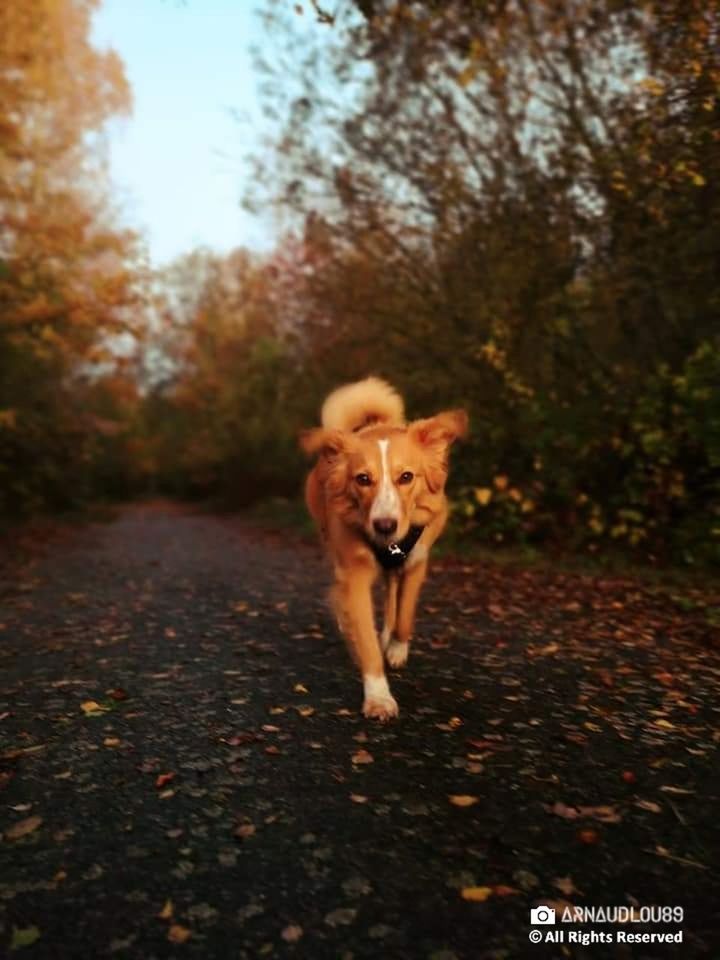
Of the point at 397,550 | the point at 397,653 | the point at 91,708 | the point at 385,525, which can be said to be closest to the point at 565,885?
the point at 385,525

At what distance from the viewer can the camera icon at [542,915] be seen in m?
2.82

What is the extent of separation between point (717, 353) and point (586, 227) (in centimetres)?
360

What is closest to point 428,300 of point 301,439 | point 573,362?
point 573,362

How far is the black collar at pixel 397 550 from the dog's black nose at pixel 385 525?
320 millimetres

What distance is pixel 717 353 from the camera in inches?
380

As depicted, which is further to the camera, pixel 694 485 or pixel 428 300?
pixel 428 300

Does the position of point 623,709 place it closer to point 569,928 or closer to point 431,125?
point 569,928

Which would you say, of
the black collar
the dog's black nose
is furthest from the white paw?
the dog's black nose

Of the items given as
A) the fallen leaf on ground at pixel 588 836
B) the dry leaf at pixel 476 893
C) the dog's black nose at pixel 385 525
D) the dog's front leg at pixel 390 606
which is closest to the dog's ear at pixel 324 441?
the dog's black nose at pixel 385 525

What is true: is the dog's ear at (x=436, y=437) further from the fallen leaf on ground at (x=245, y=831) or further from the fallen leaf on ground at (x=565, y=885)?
the fallen leaf on ground at (x=565, y=885)

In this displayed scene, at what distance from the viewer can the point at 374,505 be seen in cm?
459

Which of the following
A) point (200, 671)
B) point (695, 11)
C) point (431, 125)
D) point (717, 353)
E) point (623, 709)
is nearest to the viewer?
point (623, 709)

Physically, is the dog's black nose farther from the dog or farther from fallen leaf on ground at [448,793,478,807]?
fallen leaf on ground at [448,793,478,807]

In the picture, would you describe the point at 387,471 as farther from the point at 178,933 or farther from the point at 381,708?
the point at 178,933
